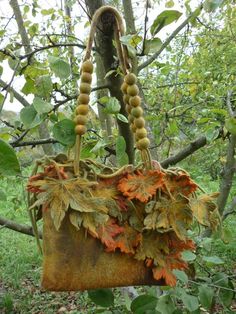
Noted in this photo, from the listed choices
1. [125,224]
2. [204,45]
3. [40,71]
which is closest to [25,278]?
[204,45]

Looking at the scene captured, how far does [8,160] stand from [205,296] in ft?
2.01

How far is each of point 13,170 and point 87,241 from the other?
0.16 m

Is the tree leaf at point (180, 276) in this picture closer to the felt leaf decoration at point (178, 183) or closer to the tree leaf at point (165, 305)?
the tree leaf at point (165, 305)

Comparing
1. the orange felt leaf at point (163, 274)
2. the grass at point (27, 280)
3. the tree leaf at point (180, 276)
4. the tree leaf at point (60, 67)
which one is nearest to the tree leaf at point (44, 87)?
the tree leaf at point (60, 67)

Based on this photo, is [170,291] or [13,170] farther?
[170,291]

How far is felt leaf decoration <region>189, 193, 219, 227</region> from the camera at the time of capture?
737 mm

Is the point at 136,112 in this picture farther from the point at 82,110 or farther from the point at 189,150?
the point at 189,150

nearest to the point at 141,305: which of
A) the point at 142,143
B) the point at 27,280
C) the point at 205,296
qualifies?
the point at 205,296

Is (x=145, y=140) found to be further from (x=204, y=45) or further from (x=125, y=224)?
(x=204, y=45)

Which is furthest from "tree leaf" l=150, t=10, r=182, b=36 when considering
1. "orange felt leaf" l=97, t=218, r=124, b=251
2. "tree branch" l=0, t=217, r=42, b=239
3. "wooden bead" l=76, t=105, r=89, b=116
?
"tree branch" l=0, t=217, r=42, b=239

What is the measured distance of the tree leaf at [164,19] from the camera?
0.77 metres

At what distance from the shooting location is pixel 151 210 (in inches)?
26.5

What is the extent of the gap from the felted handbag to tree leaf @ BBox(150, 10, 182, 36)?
8 centimetres

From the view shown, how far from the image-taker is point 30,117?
71 cm
